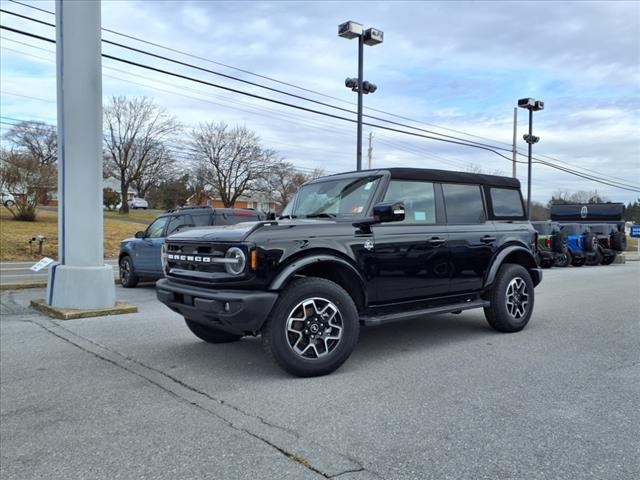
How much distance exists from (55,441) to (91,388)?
1090mm

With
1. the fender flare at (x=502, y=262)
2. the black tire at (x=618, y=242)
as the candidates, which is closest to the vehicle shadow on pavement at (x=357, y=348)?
the fender flare at (x=502, y=262)

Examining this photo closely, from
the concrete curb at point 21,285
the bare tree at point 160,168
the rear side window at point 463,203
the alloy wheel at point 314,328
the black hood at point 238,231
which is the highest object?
the bare tree at point 160,168

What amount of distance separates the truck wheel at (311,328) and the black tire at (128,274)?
8.10 m

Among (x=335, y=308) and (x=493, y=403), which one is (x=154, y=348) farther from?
(x=493, y=403)

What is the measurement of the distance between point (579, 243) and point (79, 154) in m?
19.4

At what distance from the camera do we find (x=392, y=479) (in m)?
2.83

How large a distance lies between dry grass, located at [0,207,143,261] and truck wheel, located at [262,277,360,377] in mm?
18556

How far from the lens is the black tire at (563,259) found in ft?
67.2

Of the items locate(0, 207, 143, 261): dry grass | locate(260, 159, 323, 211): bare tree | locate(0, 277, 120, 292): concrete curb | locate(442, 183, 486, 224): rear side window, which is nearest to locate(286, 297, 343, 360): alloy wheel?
locate(442, 183, 486, 224): rear side window

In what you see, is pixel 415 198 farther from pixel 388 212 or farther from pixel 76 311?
pixel 76 311

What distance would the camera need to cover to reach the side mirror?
4.96m

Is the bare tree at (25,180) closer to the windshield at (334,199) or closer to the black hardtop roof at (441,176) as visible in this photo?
the windshield at (334,199)

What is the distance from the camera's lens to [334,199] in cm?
577

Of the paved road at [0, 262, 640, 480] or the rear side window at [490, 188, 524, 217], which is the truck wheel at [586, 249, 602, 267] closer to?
the rear side window at [490, 188, 524, 217]
